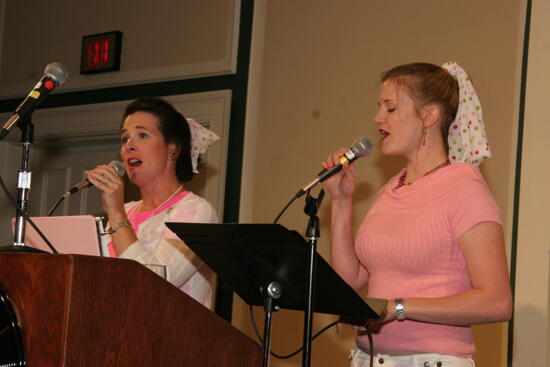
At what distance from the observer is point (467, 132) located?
216 cm

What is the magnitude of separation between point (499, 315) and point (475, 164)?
504mm

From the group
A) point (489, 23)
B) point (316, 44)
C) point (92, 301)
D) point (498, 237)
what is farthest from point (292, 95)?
point (92, 301)

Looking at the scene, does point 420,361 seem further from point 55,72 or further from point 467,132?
point 55,72

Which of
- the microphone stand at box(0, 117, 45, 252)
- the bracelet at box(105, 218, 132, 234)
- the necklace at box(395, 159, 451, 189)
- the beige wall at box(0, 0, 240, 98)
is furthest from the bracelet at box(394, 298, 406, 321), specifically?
the beige wall at box(0, 0, 240, 98)

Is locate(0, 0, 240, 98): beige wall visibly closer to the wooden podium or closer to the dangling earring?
the dangling earring

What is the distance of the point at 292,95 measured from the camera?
3.69 m

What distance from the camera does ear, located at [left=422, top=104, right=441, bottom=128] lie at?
2178mm

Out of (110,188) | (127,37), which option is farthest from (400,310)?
(127,37)

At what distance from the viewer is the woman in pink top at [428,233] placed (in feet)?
6.11

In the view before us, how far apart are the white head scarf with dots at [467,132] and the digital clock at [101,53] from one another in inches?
97.9

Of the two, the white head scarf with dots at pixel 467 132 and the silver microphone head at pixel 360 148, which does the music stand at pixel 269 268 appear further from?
the white head scarf with dots at pixel 467 132

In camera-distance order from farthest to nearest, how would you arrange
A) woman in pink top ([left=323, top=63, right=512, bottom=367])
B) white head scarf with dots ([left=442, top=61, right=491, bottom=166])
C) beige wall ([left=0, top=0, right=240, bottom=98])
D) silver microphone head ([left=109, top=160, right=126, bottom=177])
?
beige wall ([left=0, top=0, right=240, bottom=98]) < silver microphone head ([left=109, top=160, right=126, bottom=177]) < white head scarf with dots ([left=442, top=61, right=491, bottom=166]) < woman in pink top ([left=323, top=63, right=512, bottom=367])

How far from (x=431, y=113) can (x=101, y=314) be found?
1096mm

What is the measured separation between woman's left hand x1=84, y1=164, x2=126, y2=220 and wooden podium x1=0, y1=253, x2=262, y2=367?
0.83 m
